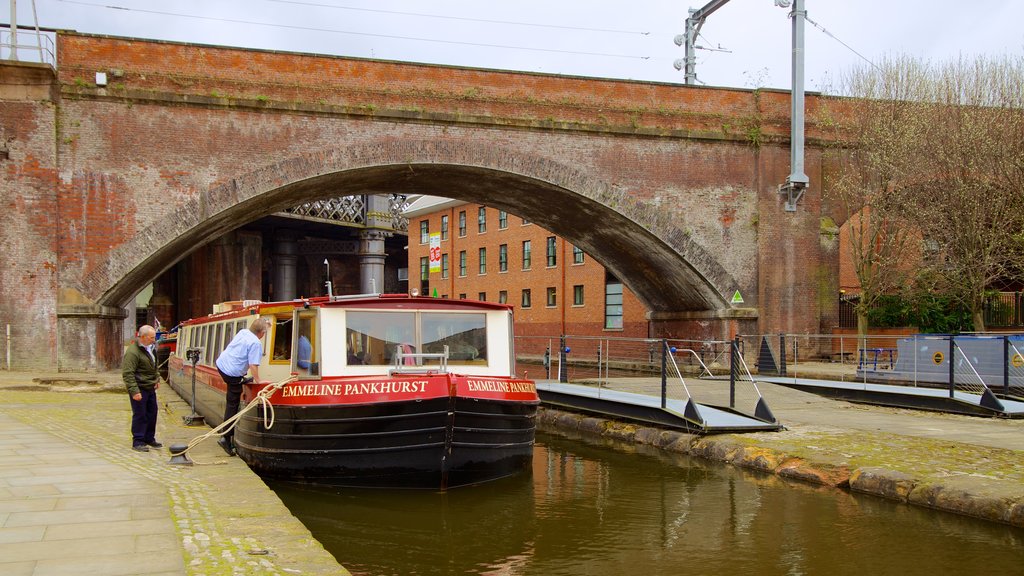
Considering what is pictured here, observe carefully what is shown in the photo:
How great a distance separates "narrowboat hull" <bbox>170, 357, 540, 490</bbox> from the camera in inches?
398

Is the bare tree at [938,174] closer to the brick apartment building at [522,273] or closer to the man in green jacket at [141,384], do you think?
the brick apartment building at [522,273]

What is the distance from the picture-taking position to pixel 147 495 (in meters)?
7.38

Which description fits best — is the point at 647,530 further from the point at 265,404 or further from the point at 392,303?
the point at 265,404

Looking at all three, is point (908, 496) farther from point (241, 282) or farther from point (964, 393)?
point (241, 282)

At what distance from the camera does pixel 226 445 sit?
1120cm

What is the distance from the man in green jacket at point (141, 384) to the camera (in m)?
9.80

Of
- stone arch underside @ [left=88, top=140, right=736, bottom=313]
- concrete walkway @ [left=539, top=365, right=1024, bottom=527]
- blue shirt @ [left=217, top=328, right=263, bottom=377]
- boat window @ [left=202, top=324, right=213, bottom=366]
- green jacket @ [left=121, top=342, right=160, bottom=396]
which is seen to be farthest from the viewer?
stone arch underside @ [left=88, top=140, right=736, bottom=313]

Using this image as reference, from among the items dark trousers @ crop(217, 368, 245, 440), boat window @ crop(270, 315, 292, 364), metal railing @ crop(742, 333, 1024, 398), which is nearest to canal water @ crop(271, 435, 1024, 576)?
dark trousers @ crop(217, 368, 245, 440)

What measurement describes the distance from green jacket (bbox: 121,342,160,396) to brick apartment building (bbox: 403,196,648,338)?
23139 mm

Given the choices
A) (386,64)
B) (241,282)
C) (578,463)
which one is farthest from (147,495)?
(241,282)

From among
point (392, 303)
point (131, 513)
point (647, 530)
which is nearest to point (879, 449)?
point (647, 530)

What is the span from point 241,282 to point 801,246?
73.3 feet

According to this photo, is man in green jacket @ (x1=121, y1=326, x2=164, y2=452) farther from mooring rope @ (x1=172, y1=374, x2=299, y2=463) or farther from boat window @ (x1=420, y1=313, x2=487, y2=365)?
boat window @ (x1=420, y1=313, x2=487, y2=365)

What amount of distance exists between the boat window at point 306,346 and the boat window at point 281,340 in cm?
59
